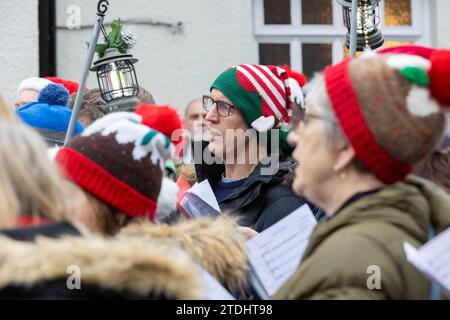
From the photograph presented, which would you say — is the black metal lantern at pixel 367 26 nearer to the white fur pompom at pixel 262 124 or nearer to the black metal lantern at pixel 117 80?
the white fur pompom at pixel 262 124

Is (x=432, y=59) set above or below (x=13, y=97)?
above

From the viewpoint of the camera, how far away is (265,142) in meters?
4.45

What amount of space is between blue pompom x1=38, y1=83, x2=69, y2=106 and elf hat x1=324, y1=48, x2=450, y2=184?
2.43 meters

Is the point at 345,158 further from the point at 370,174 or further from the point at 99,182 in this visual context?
the point at 99,182

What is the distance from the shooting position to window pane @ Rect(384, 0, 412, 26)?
340 inches

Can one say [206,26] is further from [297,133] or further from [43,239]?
[43,239]

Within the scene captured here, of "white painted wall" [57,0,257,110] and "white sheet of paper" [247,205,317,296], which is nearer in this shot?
"white sheet of paper" [247,205,317,296]

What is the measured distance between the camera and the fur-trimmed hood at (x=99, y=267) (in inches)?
76.5

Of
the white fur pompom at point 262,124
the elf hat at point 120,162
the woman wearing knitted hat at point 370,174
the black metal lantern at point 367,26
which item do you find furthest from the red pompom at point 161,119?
the black metal lantern at point 367,26

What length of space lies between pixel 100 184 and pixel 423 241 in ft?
2.94

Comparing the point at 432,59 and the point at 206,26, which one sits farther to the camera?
the point at 206,26

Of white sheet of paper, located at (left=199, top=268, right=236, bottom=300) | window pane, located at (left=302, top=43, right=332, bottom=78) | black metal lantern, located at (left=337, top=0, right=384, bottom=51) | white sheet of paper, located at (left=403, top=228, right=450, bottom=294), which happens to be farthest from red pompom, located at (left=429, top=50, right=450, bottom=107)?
window pane, located at (left=302, top=43, right=332, bottom=78)

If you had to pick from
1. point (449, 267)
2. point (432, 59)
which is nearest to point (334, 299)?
point (449, 267)

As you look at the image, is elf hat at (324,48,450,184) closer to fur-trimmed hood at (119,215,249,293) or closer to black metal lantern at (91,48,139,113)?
fur-trimmed hood at (119,215,249,293)
